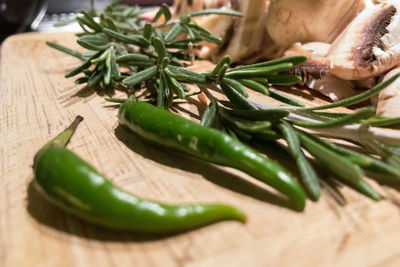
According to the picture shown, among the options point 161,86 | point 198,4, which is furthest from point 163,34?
point 161,86

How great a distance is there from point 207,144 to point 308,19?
0.93 metres

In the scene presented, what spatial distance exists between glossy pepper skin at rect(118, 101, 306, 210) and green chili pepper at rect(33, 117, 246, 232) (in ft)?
0.42

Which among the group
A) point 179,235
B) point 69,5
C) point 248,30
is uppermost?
point 248,30

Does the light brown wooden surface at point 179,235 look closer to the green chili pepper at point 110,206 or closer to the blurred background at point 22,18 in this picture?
the green chili pepper at point 110,206

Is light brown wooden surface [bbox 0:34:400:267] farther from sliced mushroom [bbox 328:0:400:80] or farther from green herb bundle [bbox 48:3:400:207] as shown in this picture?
sliced mushroom [bbox 328:0:400:80]

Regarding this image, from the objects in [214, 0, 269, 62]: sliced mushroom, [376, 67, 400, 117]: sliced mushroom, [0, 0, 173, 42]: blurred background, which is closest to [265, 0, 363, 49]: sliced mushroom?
[214, 0, 269, 62]: sliced mushroom

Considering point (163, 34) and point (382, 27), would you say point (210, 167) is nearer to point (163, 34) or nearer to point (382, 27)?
point (382, 27)

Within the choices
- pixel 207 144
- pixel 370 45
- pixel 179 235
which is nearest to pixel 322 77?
pixel 370 45

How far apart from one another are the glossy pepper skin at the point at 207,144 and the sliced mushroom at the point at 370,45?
2.20ft

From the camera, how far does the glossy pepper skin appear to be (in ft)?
2.43

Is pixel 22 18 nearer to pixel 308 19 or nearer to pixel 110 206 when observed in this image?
pixel 308 19

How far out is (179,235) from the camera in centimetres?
67

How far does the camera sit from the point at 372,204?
75cm

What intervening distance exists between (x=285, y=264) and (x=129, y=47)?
5.20 ft
